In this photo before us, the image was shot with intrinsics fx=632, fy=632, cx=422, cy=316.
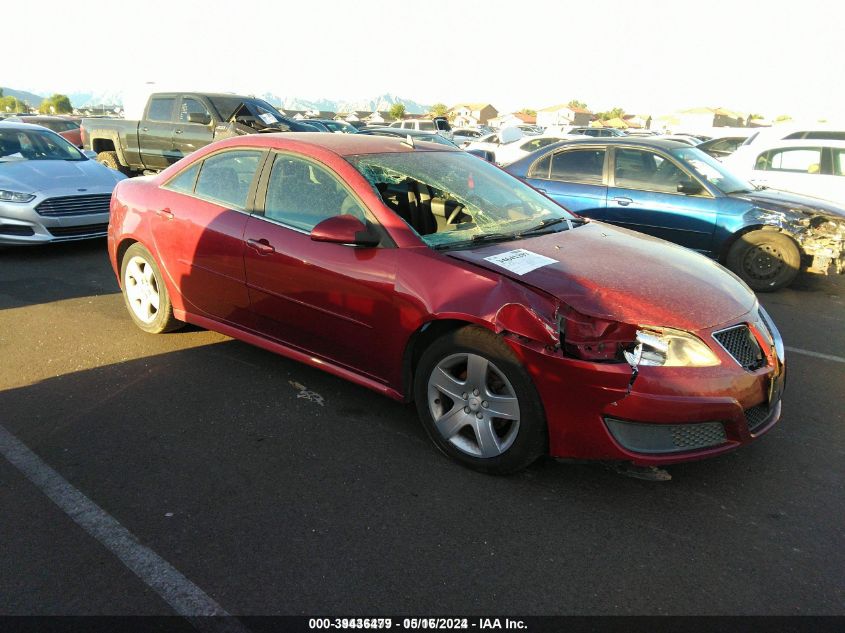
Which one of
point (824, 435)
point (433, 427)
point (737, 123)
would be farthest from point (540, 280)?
point (737, 123)

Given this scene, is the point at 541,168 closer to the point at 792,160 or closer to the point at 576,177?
the point at 576,177

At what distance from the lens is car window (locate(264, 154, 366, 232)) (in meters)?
3.64

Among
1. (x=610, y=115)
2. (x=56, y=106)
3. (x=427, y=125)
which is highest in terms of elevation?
(x=56, y=106)

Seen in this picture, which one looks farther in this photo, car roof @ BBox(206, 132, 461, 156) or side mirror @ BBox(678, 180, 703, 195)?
side mirror @ BBox(678, 180, 703, 195)

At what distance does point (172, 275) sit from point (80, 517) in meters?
2.13

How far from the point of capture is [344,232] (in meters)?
3.32

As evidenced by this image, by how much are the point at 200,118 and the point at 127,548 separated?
33.9ft

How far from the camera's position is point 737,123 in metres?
76.9

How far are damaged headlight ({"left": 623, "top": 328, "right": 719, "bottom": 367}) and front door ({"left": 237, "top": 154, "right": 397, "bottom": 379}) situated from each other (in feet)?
4.07

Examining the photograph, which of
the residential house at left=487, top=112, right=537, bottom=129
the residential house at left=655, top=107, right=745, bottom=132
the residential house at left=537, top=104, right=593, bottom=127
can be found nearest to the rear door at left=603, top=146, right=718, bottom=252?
the residential house at left=487, top=112, right=537, bottom=129

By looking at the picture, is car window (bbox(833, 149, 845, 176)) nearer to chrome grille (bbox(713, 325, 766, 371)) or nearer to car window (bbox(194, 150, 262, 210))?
chrome grille (bbox(713, 325, 766, 371))

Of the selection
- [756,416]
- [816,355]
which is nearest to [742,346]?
[756,416]

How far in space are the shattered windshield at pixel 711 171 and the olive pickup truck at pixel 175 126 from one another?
6710mm

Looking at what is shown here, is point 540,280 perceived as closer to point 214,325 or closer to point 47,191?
point 214,325
